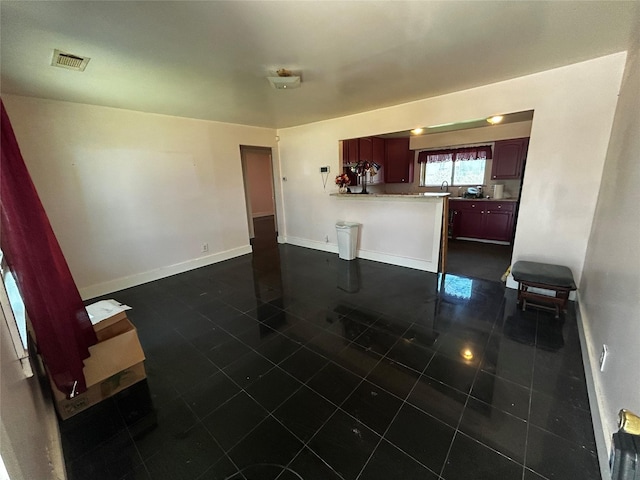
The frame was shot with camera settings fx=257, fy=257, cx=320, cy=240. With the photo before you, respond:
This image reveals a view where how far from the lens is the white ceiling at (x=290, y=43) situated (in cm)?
154

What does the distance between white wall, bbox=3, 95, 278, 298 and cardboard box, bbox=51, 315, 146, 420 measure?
82.7 inches

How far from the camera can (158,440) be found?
1.48 metres

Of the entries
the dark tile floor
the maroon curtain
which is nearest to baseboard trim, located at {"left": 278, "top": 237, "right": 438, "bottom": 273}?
the dark tile floor

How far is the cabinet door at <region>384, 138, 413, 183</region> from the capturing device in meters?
5.79

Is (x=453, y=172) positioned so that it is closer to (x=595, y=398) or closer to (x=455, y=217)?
(x=455, y=217)

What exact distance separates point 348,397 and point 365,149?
4.51 meters

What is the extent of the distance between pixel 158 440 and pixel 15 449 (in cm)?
83

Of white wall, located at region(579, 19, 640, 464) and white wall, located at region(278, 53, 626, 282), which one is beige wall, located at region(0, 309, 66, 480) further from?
white wall, located at region(278, 53, 626, 282)

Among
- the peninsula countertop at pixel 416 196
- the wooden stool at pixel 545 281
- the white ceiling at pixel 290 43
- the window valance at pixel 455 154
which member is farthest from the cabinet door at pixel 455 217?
the white ceiling at pixel 290 43

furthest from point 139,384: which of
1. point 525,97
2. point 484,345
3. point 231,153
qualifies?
point 525,97

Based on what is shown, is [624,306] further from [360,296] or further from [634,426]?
[360,296]

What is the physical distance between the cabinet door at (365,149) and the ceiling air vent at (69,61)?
392 centimetres

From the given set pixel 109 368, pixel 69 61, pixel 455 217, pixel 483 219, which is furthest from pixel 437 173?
pixel 109 368

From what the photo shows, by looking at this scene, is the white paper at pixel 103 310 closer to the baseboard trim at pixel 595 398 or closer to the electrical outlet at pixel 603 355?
the baseboard trim at pixel 595 398
